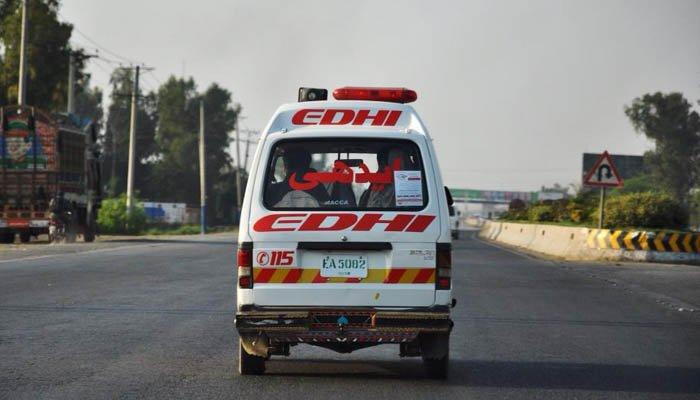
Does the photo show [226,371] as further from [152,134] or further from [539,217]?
[152,134]

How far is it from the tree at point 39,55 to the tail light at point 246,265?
5548 cm

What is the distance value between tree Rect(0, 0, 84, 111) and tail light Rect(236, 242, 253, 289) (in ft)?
182

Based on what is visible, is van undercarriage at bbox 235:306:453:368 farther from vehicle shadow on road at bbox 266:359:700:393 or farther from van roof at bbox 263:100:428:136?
van roof at bbox 263:100:428:136

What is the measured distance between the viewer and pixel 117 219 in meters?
60.3

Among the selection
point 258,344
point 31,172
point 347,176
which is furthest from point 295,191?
point 31,172

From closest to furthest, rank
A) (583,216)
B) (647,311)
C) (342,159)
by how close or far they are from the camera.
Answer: (342,159), (647,311), (583,216)

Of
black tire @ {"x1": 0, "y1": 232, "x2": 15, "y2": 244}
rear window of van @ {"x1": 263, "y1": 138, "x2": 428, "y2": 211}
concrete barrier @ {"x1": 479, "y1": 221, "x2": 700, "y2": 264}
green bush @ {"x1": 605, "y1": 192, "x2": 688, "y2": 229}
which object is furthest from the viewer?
black tire @ {"x1": 0, "y1": 232, "x2": 15, "y2": 244}

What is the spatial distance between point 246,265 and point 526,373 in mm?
2671

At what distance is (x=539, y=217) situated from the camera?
49.6 meters

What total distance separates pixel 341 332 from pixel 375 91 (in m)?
2.15

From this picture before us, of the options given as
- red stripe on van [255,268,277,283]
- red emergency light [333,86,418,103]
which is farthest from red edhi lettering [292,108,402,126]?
red stripe on van [255,268,277,283]

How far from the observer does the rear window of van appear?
8.41m

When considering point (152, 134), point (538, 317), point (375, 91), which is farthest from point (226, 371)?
point (152, 134)

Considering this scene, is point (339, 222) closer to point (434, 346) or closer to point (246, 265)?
point (246, 265)
